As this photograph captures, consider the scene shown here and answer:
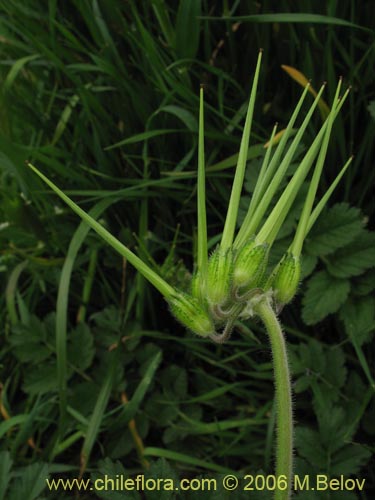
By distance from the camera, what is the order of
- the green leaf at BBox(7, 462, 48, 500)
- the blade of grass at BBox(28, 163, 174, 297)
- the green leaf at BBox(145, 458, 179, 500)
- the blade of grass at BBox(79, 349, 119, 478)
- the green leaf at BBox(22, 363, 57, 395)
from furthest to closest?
the green leaf at BBox(22, 363, 57, 395) → the blade of grass at BBox(79, 349, 119, 478) → the green leaf at BBox(7, 462, 48, 500) → the green leaf at BBox(145, 458, 179, 500) → the blade of grass at BBox(28, 163, 174, 297)

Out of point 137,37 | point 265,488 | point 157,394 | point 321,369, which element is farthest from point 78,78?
point 265,488

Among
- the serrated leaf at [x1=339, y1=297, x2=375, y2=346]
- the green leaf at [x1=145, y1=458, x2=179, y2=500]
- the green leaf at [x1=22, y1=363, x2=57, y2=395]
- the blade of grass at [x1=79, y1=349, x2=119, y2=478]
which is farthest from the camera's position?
the green leaf at [x1=22, y1=363, x2=57, y2=395]

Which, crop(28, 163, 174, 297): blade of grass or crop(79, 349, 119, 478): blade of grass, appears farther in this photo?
crop(79, 349, 119, 478): blade of grass

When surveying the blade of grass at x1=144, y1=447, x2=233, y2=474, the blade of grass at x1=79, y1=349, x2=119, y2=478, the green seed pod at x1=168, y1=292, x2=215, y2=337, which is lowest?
the blade of grass at x1=144, y1=447, x2=233, y2=474

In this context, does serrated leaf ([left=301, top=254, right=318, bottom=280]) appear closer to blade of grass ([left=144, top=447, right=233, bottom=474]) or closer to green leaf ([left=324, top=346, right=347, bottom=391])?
green leaf ([left=324, top=346, right=347, bottom=391])

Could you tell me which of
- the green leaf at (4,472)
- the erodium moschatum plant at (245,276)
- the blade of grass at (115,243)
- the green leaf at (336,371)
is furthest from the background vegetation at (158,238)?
the blade of grass at (115,243)

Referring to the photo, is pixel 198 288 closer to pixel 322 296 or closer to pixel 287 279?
pixel 287 279

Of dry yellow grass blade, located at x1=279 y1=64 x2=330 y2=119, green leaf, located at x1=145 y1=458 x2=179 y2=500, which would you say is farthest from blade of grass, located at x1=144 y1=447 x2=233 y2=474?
dry yellow grass blade, located at x1=279 y1=64 x2=330 y2=119
